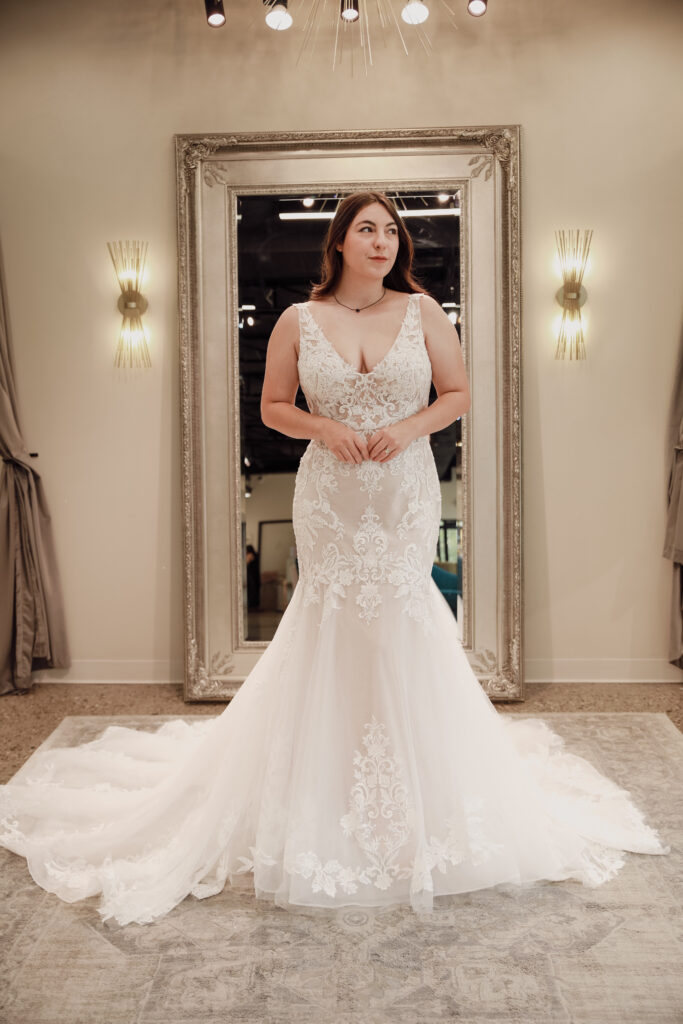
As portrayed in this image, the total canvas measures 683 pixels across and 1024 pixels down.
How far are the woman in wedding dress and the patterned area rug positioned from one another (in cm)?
8

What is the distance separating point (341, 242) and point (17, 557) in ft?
8.96

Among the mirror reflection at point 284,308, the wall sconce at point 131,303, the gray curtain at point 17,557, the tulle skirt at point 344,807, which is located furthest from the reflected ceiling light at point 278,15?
the tulle skirt at point 344,807

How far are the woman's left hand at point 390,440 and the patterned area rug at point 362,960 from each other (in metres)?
1.25

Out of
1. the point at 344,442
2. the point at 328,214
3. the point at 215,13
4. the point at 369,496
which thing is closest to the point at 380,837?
the point at 369,496

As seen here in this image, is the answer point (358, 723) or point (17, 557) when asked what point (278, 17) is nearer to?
point (17, 557)

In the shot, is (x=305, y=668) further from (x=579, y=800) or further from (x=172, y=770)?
(x=579, y=800)

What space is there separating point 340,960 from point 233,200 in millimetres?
3474

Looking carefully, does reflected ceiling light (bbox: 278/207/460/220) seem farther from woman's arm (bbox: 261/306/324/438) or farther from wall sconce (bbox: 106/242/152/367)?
woman's arm (bbox: 261/306/324/438)

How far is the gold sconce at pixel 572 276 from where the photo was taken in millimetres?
4438

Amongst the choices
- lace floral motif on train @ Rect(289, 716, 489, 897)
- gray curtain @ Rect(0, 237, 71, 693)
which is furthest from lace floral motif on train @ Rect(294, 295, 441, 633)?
gray curtain @ Rect(0, 237, 71, 693)

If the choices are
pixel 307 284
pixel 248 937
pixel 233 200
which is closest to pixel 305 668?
pixel 248 937

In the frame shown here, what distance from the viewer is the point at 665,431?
14.9 ft

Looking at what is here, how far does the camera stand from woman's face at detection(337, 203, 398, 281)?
2.56 meters

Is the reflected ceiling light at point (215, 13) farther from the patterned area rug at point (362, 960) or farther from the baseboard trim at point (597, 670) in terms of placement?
the patterned area rug at point (362, 960)
